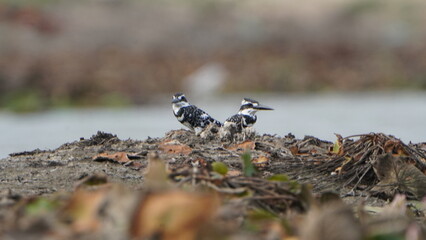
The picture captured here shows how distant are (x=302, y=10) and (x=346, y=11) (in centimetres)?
162

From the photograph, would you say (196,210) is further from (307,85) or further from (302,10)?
(302,10)

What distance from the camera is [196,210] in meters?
3.01

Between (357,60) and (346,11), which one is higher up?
(346,11)

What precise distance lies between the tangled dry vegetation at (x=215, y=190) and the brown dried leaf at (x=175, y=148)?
0.02m

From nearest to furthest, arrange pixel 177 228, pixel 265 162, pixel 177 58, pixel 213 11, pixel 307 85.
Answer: pixel 177 228 → pixel 265 162 → pixel 307 85 → pixel 177 58 → pixel 213 11

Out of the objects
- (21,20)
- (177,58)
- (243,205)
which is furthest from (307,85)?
(243,205)

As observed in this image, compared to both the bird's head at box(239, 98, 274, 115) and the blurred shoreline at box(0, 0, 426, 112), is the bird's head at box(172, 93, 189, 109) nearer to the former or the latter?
the bird's head at box(239, 98, 274, 115)

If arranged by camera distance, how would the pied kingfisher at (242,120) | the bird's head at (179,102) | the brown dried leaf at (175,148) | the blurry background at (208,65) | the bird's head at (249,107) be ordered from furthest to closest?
the blurry background at (208,65)
the bird's head at (179,102)
the bird's head at (249,107)
the pied kingfisher at (242,120)
the brown dried leaf at (175,148)

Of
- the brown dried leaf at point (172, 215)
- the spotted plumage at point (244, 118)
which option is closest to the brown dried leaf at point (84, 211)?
the brown dried leaf at point (172, 215)

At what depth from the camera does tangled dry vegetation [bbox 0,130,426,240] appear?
3064mm

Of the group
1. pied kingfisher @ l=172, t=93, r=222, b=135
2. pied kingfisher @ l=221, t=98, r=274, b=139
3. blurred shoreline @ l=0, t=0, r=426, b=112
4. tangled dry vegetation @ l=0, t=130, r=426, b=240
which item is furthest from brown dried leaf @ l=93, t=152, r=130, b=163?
blurred shoreline @ l=0, t=0, r=426, b=112

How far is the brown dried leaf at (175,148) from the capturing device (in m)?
6.82

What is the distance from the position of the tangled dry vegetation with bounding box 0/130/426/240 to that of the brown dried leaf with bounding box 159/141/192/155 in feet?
0.05

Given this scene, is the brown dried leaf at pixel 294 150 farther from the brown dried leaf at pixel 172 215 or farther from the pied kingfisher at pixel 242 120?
the brown dried leaf at pixel 172 215
